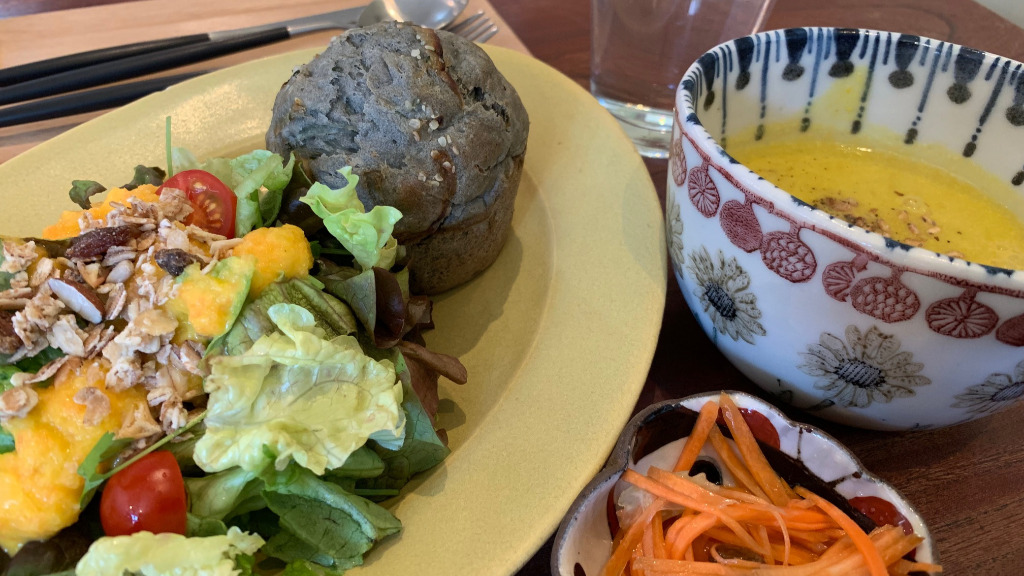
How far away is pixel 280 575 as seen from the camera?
0.80 meters

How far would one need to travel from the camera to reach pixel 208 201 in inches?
38.5

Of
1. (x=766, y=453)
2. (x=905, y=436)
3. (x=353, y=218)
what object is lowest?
(x=905, y=436)

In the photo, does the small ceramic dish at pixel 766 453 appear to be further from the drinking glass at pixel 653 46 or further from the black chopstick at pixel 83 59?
the black chopstick at pixel 83 59

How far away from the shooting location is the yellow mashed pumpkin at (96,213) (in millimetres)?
937

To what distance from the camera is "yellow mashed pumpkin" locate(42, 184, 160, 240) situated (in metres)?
0.94

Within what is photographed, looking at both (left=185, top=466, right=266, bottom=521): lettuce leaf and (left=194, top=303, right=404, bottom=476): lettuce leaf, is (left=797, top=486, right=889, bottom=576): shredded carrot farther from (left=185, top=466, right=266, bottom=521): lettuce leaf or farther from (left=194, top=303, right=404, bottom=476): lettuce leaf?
(left=185, top=466, right=266, bottom=521): lettuce leaf

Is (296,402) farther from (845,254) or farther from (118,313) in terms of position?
(845,254)

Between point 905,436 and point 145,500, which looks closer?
point 145,500

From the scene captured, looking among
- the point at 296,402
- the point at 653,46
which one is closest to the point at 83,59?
the point at 296,402

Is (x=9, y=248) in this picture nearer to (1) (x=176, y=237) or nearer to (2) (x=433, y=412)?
(1) (x=176, y=237)

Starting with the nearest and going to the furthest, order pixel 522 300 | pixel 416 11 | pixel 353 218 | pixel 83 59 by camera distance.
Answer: pixel 353 218, pixel 522 300, pixel 83 59, pixel 416 11

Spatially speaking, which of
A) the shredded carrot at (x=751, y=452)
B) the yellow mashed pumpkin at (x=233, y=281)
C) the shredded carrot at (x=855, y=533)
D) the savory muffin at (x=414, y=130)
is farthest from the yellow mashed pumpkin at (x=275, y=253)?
the shredded carrot at (x=855, y=533)

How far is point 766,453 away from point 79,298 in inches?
34.5

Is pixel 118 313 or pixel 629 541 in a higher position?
pixel 118 313
